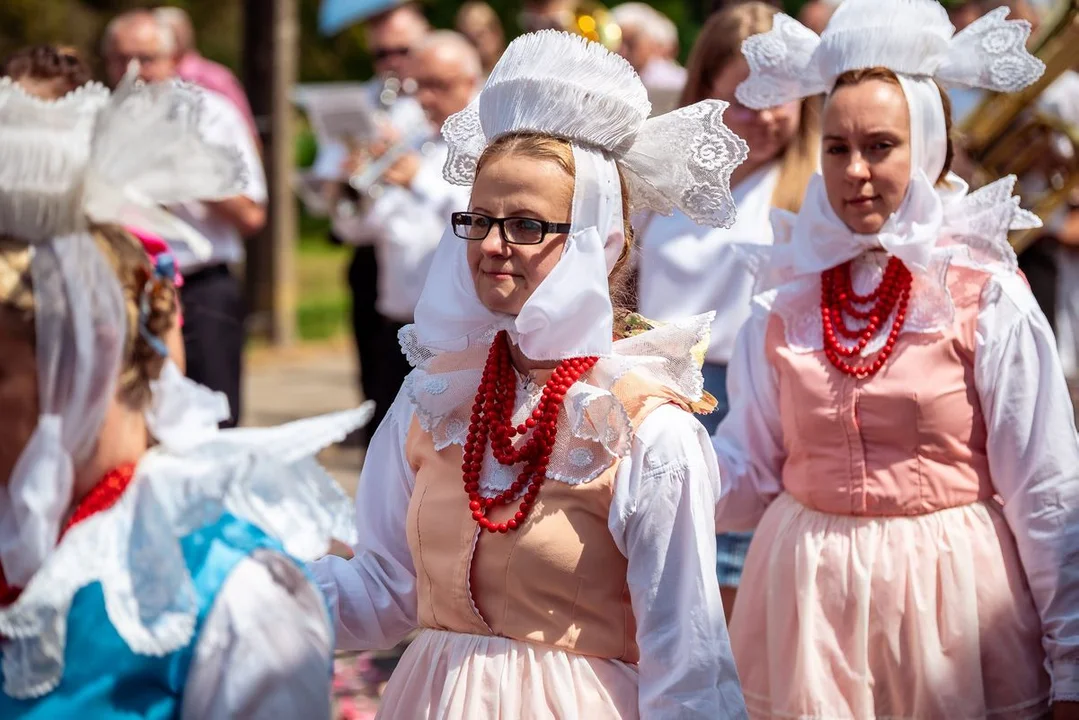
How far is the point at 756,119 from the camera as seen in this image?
15.9 feet

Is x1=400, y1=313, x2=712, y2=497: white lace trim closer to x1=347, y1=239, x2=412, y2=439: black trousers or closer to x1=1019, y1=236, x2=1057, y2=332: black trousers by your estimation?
x1=1019, y1=236, x2=1057, y2=332: black trousers

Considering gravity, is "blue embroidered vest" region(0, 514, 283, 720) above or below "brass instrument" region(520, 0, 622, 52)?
below

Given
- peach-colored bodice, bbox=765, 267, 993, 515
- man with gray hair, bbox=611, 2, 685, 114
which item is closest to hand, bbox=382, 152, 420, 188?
man with gray hair, bbox=611, 2, 685, 114

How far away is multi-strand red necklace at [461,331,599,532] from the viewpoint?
2.93 metres

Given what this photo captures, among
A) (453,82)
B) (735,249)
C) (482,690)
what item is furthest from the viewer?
(453,82)

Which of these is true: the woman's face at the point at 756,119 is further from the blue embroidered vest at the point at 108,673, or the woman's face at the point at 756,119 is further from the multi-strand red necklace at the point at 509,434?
the blue embroidered vest at the point at 108,673

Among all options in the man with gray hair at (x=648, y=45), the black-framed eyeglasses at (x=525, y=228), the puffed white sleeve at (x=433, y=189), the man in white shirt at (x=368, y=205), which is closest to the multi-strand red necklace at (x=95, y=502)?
the black-framed eyeglasses at (x=525, y=228)

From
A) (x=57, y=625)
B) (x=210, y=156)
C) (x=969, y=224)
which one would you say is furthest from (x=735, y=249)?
(x=57, y=625)

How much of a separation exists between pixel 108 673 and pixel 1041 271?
241 inches

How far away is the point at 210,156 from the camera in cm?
234

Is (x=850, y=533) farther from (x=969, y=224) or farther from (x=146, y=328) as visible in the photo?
(x=146, y=328)

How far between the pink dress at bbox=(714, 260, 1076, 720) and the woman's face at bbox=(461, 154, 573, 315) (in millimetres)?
1112

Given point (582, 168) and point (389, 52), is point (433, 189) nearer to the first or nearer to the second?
point (389, 52)

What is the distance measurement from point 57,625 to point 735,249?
7.55ft
